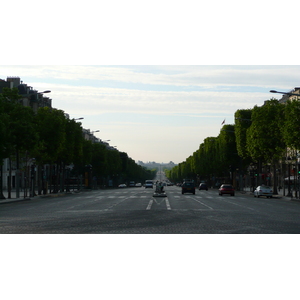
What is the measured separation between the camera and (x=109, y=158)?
5886 inches

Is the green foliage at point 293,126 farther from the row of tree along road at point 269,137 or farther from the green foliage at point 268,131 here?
the green foliage at point 268,131

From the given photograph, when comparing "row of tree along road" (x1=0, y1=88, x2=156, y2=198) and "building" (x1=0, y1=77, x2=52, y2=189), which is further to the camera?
"building" (x1=0, y1=77, x2=52, y2=189)

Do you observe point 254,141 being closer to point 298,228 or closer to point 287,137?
point 287,137

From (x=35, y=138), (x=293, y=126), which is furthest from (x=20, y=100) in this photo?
(x=293, y=126)

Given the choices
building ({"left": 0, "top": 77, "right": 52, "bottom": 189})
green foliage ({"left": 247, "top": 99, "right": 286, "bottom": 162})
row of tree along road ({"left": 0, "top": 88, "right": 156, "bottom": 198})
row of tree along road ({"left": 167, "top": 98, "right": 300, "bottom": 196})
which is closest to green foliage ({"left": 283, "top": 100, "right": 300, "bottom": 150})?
row of tree along road ({"left": 167, "top": 98, "right": 300, "bottom": 196})

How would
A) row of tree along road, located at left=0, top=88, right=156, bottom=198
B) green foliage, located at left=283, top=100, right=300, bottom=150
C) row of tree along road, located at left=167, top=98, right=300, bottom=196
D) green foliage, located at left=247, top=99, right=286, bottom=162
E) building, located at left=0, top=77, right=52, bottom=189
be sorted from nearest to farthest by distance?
row of tree along road, located at left=0, top=88, right=156, bottom=198, green foliage, located at left=283, top=100, right=300, bottom=150, row of tree along road, located at left=167, top=98, right=300, bottom=196, green foliage, located at left=247, top=99, right=286, bottom=162, building, located at left=0, top=77, right=52, bottom=189

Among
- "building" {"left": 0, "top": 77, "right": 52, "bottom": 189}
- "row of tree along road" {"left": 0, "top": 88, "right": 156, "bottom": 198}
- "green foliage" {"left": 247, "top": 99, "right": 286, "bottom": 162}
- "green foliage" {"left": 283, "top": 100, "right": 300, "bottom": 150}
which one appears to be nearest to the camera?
"row of tree along road" {"left": 0, "top": 88, "right": 156, "bottom": 198}

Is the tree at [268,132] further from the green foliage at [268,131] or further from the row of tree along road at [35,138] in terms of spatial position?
the row of tree along road at [35,138]

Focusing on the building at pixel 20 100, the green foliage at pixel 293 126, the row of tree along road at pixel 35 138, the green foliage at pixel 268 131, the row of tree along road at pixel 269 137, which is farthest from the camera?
the building at pixel 20 100

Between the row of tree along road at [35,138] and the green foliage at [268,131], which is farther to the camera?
the green foliage at [268,131]

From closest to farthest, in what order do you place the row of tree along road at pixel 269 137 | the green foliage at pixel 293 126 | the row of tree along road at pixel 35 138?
the row of tree along road at pixel 35 138 < the green foliage at pixel 293 126 < the row of tree along road at pixel 269 137

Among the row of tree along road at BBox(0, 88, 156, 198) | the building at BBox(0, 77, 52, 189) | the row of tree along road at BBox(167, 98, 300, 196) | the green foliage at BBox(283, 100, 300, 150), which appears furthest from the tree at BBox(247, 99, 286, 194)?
the building at BBox(0, 77, 52, 189)

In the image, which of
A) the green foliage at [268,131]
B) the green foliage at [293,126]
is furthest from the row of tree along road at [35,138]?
the green foliage at [293,126]

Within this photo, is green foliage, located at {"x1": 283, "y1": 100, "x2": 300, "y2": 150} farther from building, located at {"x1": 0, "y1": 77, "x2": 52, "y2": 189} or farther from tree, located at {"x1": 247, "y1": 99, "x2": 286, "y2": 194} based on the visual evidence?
building, located at {"x1": 0, "y1": 77, "x2": 52, "y2": 189}
